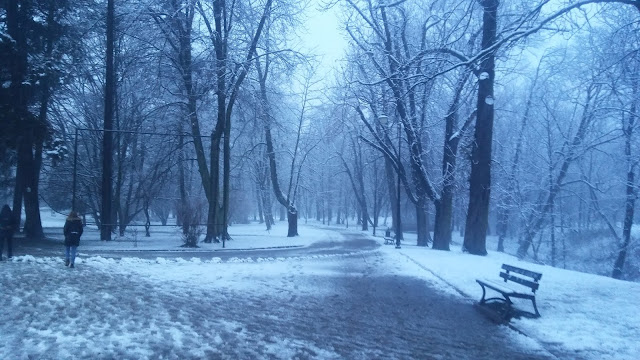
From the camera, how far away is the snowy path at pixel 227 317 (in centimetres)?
633

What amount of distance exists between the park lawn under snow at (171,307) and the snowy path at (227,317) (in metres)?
0.03

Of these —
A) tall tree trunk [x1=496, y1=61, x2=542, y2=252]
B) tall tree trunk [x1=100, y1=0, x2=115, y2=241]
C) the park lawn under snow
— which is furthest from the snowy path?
tall tree trunk [x1=496, y1=61, x2=542, y2=252]

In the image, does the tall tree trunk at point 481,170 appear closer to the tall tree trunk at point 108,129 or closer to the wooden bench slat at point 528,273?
the wooden bench slat at point 528,273

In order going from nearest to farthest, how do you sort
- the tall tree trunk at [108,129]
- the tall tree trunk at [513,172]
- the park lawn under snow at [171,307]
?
A: the park lawn under snow at [171,307] < the tall tree trunk at [108,129] < the tall tree trunk at [513,172]

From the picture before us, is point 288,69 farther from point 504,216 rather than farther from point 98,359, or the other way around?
point 98,359

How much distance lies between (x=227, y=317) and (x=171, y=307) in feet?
3.63

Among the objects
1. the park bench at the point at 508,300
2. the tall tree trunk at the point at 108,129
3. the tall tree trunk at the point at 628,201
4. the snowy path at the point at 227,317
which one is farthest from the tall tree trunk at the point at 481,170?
the tall tree trunk at the point at 108,129

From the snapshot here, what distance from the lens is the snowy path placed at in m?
6.33

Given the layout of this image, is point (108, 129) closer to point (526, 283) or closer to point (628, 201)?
point (526, 283)

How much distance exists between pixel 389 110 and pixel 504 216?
1280 cm

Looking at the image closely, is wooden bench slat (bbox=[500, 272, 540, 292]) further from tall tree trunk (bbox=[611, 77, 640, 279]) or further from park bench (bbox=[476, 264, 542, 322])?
tall tree trunk (bbox=[611, 77, 640, 279])

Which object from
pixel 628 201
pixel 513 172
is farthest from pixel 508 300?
pixel 513 172

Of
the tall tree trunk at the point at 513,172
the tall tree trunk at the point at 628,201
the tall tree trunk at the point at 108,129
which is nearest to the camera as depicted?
the tall tree trunk at the point at 108,129

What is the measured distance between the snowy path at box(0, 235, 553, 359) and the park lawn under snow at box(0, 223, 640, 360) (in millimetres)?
25
